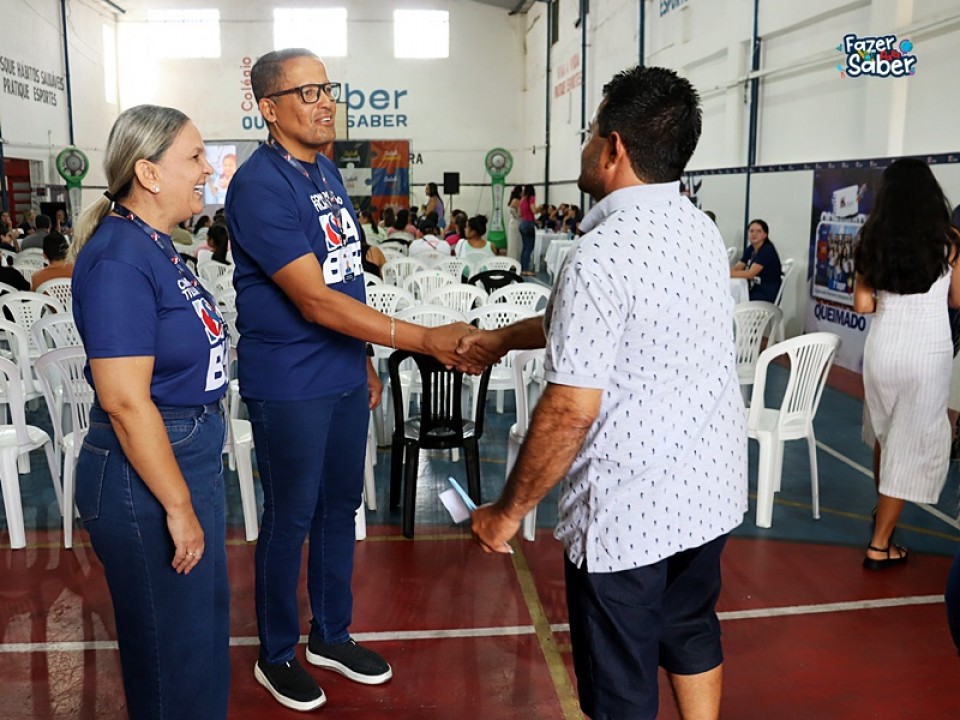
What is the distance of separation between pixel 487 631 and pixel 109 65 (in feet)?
73.4

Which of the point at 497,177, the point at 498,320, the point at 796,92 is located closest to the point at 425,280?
the point at 498,320

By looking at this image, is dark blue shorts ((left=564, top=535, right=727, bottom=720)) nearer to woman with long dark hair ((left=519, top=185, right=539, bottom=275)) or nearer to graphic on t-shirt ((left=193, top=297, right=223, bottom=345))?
graphic on t-shirt ((left=193, top=297, right=223, bottom=345))

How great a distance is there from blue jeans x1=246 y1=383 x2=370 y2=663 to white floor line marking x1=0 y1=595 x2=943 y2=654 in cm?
31

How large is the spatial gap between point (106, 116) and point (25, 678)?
21.8 m

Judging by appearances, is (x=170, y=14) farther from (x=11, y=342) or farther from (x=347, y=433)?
(x=347, y=433)

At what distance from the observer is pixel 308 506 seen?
253 cm

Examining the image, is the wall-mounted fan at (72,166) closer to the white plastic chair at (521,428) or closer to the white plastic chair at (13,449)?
the white plastic chair at (13,449)

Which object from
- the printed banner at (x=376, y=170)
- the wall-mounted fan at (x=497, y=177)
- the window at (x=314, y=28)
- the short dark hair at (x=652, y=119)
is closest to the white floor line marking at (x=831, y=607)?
the short dark hair at (x=652, y=119)

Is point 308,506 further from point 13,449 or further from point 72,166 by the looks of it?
point 72,166

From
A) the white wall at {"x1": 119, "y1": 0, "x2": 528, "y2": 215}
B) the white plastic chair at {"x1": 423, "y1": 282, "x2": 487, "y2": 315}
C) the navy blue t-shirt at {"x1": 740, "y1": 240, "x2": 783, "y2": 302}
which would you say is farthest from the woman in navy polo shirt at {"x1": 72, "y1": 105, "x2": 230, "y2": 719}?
the white wall at {"x1": 119, "y1": 0, "x2": 528, "y2": 215}

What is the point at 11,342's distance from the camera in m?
5.23

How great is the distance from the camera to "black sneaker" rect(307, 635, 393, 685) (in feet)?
9.11

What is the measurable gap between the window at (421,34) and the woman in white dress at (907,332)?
67.6 ft

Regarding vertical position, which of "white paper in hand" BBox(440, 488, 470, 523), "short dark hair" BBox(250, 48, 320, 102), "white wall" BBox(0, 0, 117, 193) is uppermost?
"white wall" BBox(0, 0, 117, 193)
